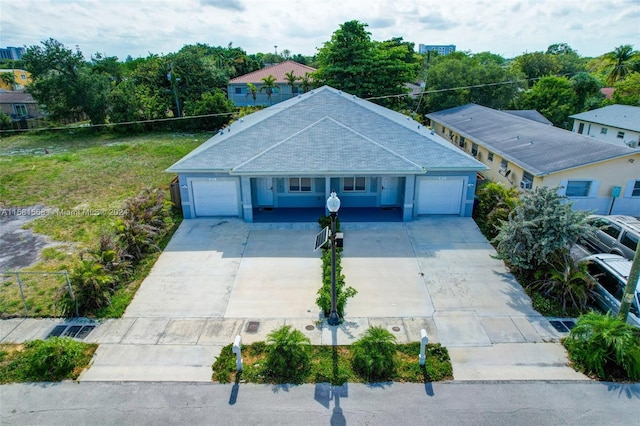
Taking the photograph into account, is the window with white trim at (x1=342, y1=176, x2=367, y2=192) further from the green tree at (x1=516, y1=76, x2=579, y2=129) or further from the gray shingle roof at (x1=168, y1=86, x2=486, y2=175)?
the green tree at (x1=516, y1=76, x2=579, y2=129)

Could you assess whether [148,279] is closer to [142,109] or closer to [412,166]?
[412,166]

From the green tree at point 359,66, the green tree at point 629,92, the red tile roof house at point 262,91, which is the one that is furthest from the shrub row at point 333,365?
the red tile roof house at point 262,91

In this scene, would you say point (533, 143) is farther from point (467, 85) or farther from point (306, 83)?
point (306, 83)

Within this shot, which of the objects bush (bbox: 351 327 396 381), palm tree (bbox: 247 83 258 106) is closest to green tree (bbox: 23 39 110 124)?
palm tree (bbox: 247 83 258 106)

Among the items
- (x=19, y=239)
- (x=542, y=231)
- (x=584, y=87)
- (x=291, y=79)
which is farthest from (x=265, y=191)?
(x=584, y=87)

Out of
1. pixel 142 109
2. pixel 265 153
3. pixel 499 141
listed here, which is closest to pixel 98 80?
pixel 142 109

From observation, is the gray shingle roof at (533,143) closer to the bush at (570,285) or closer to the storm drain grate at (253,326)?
the bush at (570,285)
